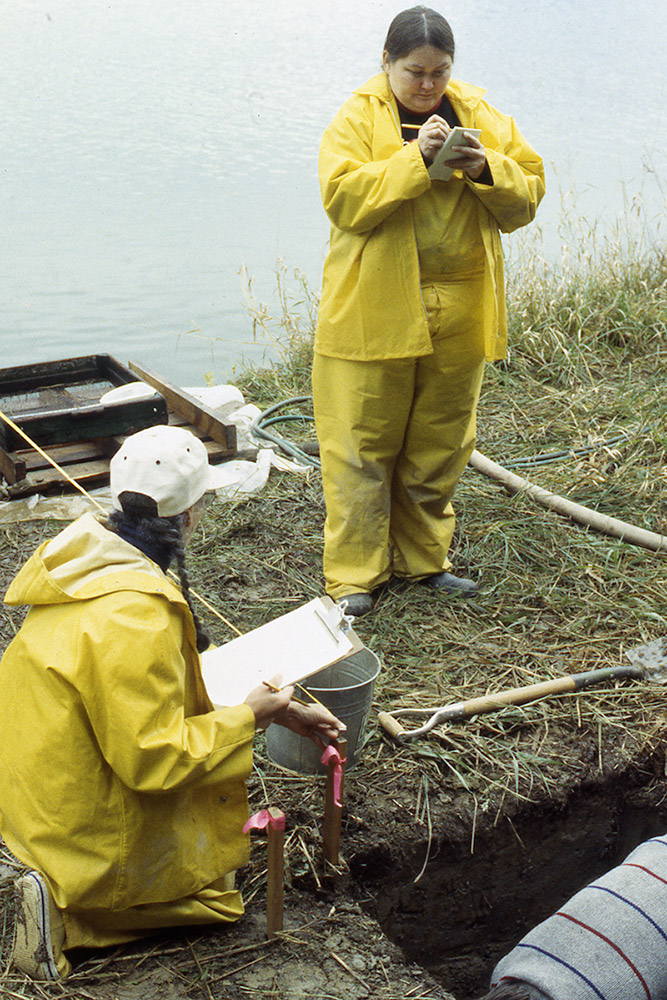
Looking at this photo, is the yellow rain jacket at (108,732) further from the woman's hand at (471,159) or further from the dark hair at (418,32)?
the dark hair at (418,32)

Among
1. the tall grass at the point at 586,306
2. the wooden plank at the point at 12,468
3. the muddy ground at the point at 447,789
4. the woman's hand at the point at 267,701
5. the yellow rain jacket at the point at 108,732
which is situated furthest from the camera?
the tall grass at the point at 586,306

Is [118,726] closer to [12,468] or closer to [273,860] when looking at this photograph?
[273,860]

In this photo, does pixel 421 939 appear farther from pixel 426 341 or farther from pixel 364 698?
pixel 426 341

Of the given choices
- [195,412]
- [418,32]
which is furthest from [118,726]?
[195,412]

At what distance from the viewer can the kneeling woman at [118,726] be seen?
1.95 metres

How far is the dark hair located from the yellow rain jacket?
6.78 feet

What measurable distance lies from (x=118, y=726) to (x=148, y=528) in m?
0.41

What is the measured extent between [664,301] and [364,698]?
514 centimetres

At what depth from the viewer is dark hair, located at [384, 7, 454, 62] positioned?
3236mm

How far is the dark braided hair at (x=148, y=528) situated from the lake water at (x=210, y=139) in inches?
235

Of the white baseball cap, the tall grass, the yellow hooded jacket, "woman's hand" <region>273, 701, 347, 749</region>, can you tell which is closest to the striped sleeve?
"woman's hand" <region>273, 701, 347, 749</region>

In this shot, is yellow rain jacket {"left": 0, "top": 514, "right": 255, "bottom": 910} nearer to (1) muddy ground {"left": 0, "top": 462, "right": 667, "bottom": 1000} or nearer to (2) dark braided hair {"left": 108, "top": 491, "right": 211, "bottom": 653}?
(2) dark braided hair {"left": 108, "top": 491, "right": 211, "bottom": 653}

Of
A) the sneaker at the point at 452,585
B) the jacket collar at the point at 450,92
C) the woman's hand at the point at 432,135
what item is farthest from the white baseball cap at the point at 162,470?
the sneaker at the point at 452,585

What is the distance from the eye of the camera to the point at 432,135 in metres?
3.23
